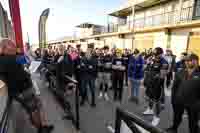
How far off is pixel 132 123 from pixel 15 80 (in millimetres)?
1770

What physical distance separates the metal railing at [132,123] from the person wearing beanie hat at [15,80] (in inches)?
58.1

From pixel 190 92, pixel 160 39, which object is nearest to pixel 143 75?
pixel 190 92

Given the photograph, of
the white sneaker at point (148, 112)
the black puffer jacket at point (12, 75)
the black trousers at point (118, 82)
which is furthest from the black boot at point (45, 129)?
the black trousers at point (118, 82)

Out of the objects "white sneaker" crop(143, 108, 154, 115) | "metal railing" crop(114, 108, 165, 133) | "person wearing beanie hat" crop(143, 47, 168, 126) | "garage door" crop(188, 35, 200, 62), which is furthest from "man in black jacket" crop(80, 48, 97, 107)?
"garage door" crop(188, 35, 200, 62)

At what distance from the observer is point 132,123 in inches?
56.7

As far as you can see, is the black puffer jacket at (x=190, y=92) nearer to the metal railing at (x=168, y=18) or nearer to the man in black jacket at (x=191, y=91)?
the man in black jacket at (x=191, y=91)

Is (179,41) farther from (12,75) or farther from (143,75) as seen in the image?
(12,75)

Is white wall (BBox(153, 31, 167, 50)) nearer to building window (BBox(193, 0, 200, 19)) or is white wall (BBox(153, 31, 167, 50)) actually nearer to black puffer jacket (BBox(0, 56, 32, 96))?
building window (BBox(193, 0, 200, 19))

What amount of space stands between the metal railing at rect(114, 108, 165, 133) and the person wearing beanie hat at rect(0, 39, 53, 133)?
4.84ft

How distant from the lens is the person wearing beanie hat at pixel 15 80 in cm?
209

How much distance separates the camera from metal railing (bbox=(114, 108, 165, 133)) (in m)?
1.21

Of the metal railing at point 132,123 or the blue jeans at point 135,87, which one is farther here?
the blue jeans at point 135,87

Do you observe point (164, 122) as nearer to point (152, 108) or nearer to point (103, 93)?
point (152, 108)

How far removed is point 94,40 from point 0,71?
2209cm
